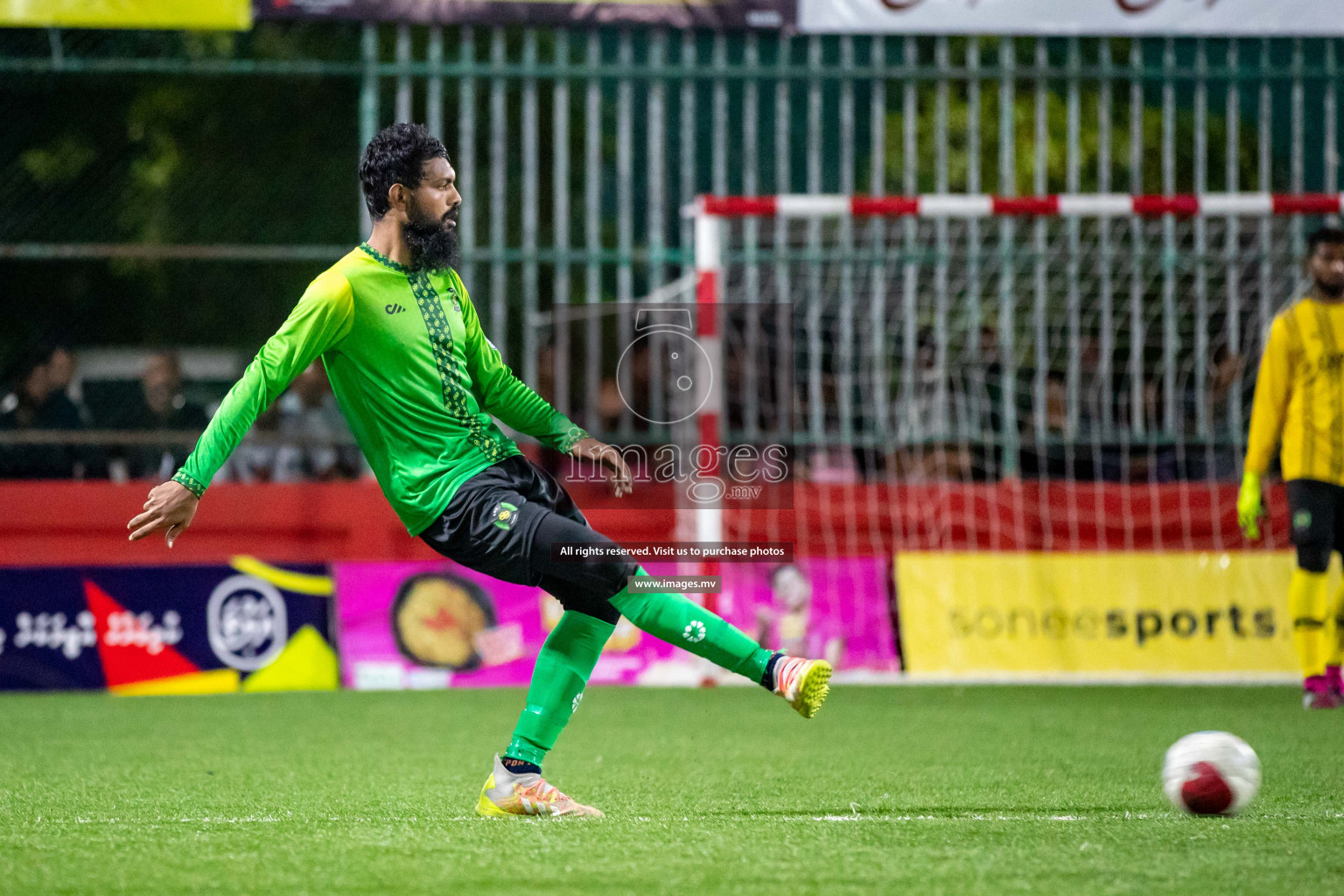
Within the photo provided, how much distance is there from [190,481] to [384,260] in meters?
0.88

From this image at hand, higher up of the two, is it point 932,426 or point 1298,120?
point 1298,120

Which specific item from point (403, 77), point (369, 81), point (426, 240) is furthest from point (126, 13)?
point (426, 240)

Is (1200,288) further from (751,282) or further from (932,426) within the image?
(751,282)

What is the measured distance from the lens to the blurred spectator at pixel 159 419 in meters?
10.4

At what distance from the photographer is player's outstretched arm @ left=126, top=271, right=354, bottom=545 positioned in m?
4.09

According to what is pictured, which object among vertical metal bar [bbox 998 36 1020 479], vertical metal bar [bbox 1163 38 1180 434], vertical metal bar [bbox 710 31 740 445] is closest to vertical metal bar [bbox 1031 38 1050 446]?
vertical metal bar [bbox 998 36 1020 479]

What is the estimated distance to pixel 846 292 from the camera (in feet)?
35.5

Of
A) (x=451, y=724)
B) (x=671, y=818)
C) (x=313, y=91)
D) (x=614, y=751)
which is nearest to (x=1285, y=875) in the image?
(x=671, y=818)

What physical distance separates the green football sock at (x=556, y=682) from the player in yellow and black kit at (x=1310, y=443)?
14.4 feet

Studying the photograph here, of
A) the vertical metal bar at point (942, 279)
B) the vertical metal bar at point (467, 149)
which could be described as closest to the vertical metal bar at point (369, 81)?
the vertical metal bar at point (467, 149)

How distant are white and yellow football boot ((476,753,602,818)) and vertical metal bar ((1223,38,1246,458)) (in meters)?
7.15

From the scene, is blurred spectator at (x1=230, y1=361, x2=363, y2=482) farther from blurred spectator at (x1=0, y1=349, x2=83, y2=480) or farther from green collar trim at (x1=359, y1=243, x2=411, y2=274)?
green collar trim at (x1=359, y1=243, x2=411, y2=274)

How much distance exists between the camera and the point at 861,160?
17.5 metres

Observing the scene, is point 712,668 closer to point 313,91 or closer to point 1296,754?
point 1296,754
